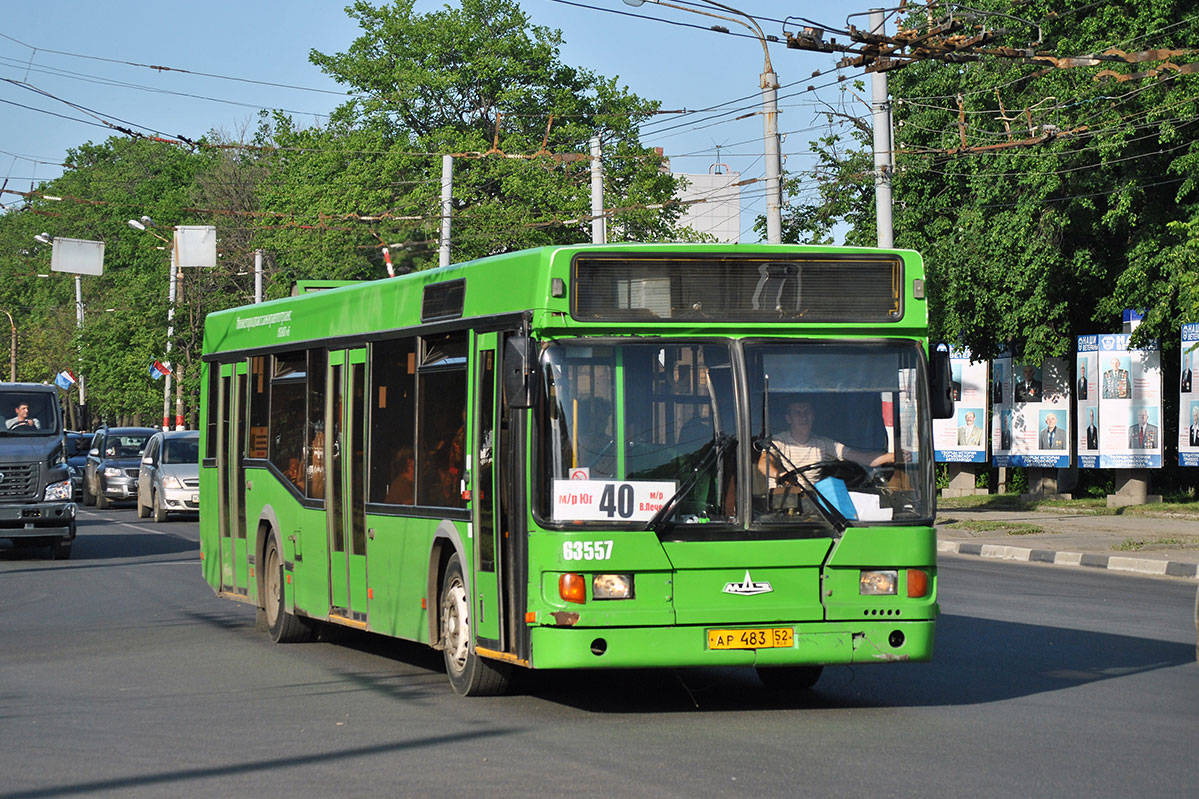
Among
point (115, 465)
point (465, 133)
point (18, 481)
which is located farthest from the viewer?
point (465, 133)

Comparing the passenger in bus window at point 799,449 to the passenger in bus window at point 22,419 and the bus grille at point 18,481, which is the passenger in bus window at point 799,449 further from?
the passenger in bus window at point 22,419

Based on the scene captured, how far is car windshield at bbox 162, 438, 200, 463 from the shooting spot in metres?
34.2

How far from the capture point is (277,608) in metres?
14.0

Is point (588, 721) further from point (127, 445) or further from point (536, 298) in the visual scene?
point (127, 445)

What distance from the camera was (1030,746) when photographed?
8500mm

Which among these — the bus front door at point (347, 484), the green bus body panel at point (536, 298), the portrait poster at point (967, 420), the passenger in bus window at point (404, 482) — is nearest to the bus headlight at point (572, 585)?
the green bus body panel at point (536, 298)

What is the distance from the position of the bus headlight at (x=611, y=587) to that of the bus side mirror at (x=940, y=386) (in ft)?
6.79

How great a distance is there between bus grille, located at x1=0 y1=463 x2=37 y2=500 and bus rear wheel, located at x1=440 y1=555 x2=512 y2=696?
14.2 m

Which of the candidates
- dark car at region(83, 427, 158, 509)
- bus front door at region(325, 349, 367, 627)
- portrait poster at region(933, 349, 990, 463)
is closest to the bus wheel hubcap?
bus front door at region(325, 349, 367, 627)

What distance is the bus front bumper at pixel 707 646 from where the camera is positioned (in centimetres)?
913

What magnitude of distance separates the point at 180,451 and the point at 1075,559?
1876 centimetres

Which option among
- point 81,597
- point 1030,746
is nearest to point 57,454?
point 81,597

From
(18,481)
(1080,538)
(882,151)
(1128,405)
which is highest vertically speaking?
(882,151)

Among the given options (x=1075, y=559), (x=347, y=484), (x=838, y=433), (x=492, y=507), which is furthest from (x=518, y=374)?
(x=1075, y=559)
